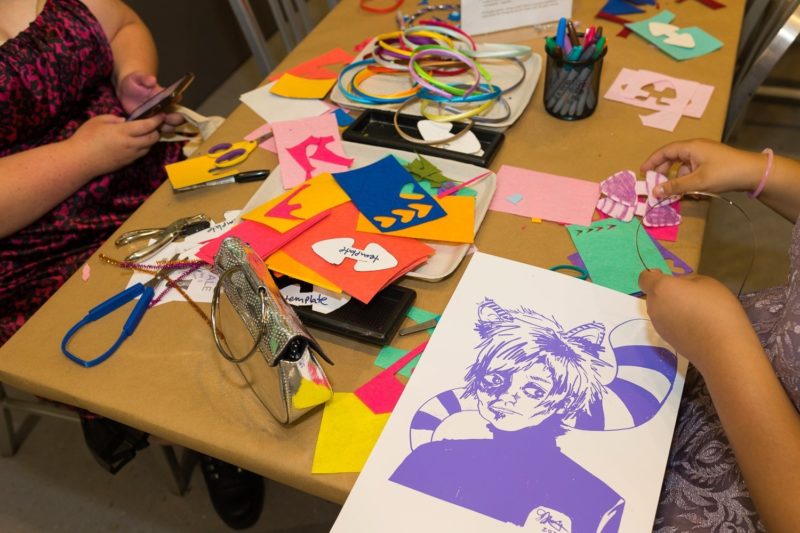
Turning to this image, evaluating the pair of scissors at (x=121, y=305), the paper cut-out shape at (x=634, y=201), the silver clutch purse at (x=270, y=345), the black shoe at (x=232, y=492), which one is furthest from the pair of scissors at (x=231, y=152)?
the black shoe at (x=232, y=492)

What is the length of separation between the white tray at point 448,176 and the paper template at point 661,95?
322mm

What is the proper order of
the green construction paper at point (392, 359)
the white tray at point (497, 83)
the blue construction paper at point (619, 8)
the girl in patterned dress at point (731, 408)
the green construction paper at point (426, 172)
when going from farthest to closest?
the blue construction paper at point (619, 8)
the white tray at point (497, 83)
the green construction paper at point (426, 172)
the green construction paper at point (392, 359)
the girl in patterned dress at point (731, 408)

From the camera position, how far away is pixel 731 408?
606mm

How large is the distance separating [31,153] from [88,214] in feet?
0.52

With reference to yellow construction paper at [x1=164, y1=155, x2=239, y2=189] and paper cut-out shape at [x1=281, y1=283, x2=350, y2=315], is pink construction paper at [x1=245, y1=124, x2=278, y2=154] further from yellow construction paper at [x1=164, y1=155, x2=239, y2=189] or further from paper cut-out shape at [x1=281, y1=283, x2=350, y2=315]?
paper cut-out shape at [x1=281, y1=283, x2=350, y2=315]

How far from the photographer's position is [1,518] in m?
1.39

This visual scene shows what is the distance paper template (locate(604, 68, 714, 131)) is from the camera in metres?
1.00

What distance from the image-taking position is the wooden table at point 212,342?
648mm

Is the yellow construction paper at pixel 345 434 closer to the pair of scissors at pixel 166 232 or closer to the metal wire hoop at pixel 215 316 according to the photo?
the metal wire hoop at pixel 215 316

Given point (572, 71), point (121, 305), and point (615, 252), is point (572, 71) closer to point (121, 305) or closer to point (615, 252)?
point (615, 252)

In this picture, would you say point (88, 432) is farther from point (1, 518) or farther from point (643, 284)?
point (643, 284)

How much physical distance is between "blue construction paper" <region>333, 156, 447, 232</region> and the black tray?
51 mm

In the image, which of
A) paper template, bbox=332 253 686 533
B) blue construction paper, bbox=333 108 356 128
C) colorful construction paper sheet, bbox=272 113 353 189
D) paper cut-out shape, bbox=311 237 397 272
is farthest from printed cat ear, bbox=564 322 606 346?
blue construction paper, bbox=333 108 356 128

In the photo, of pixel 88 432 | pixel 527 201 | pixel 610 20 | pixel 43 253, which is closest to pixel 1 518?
pixel 88 432
